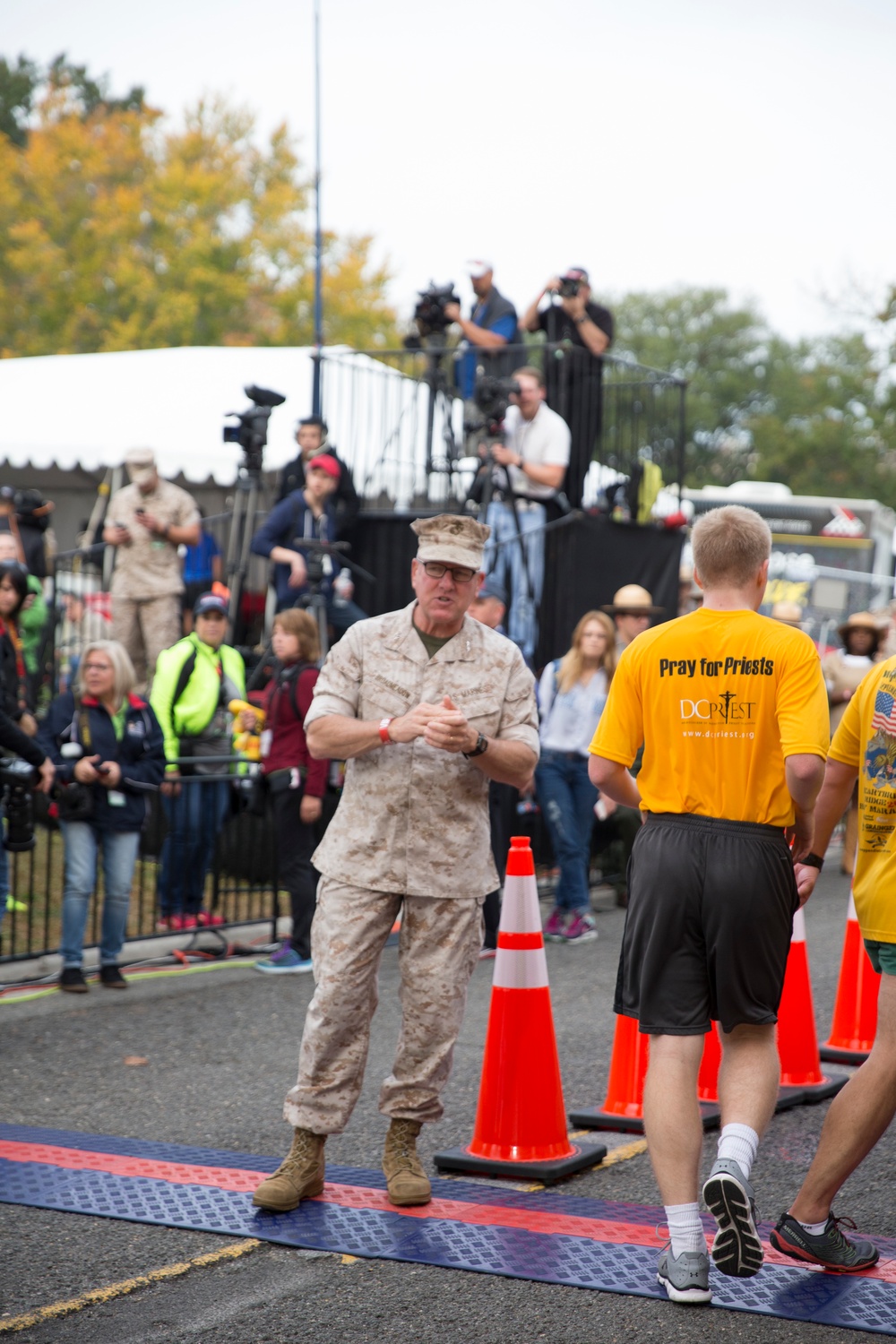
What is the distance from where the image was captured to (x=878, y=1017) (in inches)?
158

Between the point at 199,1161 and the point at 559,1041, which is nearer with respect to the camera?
the point at 199,1161

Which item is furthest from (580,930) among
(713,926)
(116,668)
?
(713,926)

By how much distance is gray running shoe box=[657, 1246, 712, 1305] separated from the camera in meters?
3.84

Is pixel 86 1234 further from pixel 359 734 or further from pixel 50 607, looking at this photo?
pixel 50 607

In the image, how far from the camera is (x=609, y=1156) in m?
5.31

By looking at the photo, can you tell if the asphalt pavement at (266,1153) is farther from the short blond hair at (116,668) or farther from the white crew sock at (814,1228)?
the short blond hair at (116,668)

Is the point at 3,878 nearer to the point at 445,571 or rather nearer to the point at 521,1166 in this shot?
the point at 521,1166

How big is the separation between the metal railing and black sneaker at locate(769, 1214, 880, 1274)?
27.4 ft

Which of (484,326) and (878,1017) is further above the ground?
(484,326)

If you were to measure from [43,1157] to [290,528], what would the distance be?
7040mm

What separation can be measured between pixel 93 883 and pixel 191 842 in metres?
1.44

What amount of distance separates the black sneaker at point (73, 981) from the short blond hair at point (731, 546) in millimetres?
4983

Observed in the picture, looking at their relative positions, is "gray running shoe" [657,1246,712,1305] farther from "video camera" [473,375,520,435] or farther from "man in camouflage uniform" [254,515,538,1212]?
"video camera" [473,375,520,435]

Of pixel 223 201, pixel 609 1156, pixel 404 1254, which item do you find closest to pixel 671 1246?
pixel 404 1254
